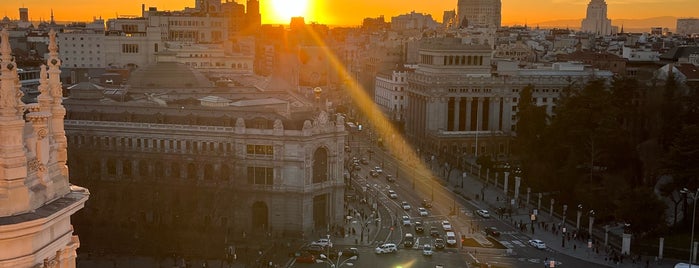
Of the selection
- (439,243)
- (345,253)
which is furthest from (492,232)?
(345,253)

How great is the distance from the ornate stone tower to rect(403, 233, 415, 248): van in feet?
146

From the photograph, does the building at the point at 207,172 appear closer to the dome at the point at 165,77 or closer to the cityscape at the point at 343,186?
the cityscape at the point at 343,186

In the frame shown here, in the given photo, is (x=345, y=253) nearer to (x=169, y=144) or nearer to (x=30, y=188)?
(x=169, y=144)

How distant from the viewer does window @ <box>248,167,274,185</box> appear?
207ft

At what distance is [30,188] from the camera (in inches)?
598

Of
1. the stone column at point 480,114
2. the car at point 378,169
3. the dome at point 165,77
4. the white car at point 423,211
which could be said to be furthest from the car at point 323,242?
the stone column at point 480,114

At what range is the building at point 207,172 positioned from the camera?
2450 inches

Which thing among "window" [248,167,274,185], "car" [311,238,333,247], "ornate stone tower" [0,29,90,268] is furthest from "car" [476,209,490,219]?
"ornate stone tower" [0,29,90,268]

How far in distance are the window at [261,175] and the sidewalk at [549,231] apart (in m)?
21.1

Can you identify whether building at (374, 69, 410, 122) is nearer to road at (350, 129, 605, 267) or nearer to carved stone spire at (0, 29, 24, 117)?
road at (350, 129, 605, 267)

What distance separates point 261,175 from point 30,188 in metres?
48.2

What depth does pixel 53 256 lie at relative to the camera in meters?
15.8

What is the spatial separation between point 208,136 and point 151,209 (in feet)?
24.2

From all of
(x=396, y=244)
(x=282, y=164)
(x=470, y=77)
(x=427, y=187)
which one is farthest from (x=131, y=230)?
(x=470, y=77)
